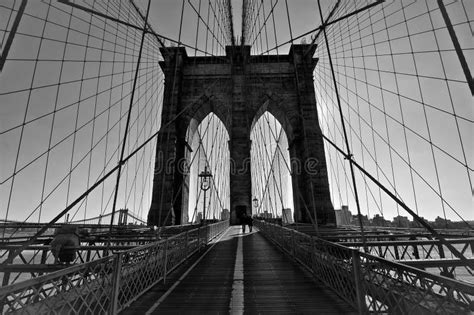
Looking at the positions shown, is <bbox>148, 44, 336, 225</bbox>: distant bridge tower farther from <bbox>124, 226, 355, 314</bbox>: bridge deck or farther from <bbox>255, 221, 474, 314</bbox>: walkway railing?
<bbox>255, 221, 474, 314</bbox>: walkway railing

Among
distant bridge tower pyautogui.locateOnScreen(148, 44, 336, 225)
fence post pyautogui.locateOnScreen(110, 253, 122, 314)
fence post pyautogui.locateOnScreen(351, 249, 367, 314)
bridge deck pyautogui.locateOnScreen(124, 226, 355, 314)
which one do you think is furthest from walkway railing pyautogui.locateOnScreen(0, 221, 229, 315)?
distant bridge tower pyautogui.locateOnScreen(148, 44, 336, 225)

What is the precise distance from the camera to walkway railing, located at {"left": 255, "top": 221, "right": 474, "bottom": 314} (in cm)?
198

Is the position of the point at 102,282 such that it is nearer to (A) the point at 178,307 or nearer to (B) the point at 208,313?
(A) the point at 178,307

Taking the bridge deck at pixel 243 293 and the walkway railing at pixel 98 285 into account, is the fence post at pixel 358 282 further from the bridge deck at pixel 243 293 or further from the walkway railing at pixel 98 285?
the walkway railing at pixel 98 285

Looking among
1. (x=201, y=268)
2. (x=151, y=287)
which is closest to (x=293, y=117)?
(x=201, y=268)

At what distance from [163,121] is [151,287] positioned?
59.3ft

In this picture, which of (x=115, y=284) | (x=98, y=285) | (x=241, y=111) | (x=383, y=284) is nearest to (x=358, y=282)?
(x=383, y=284)

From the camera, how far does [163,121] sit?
2112cm

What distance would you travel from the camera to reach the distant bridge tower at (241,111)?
64.2 feet

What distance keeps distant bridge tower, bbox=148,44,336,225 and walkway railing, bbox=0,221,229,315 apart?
13697 millimetres

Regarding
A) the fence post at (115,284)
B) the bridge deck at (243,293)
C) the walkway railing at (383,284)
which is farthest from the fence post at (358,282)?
the fence post at (115,284)

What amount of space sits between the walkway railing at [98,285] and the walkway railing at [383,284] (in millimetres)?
3389

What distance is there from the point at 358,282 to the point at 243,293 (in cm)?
212

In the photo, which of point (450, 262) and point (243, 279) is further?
point (243, 279)
